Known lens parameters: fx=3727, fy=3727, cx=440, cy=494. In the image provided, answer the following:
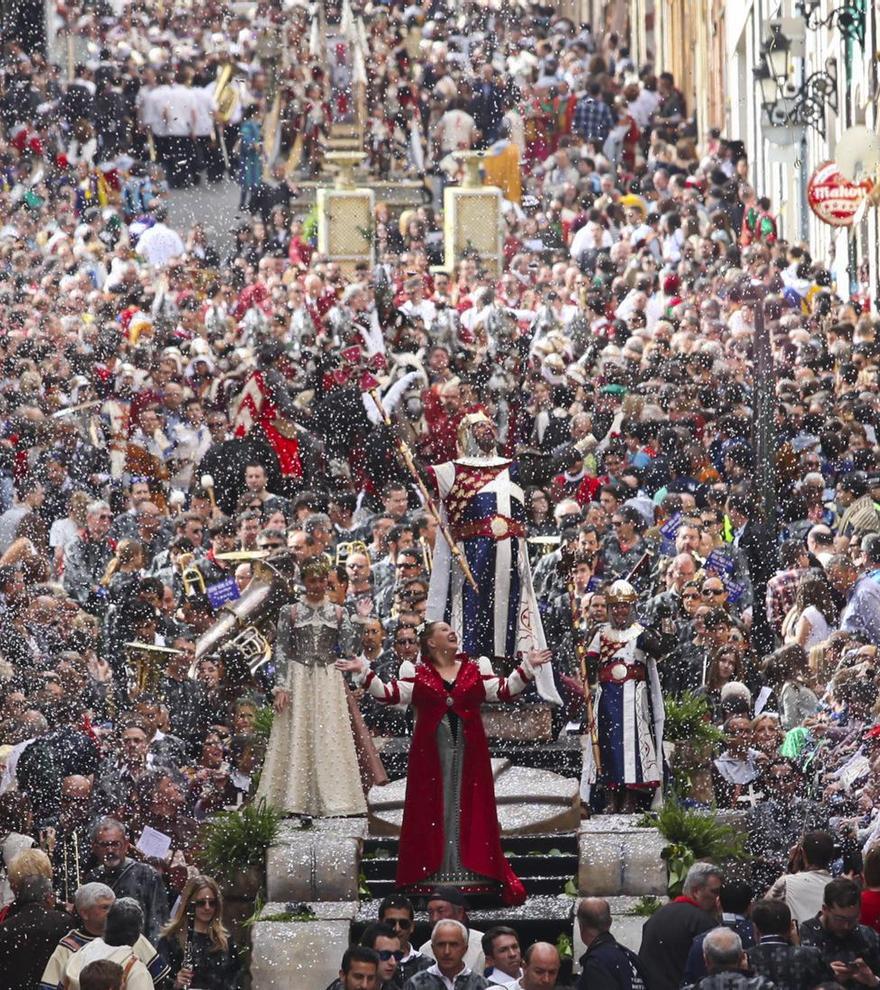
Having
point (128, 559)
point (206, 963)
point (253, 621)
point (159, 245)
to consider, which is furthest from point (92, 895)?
point (159, 245)

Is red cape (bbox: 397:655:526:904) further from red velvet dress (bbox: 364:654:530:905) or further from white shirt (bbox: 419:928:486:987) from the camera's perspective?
white shirt (bbox: 419:928:486:987)

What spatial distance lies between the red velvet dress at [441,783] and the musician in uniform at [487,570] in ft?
7.83

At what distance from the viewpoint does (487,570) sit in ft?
70.8

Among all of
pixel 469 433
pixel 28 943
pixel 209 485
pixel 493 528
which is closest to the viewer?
pixel 28 943

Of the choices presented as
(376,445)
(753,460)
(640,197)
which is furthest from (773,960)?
(640,197)

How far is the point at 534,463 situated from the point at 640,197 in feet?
43.5

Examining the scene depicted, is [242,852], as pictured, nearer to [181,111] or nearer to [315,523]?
[315,523]

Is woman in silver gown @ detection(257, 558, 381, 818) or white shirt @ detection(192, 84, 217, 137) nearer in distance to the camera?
woman in silver gown @ detection(257, 558, 381, 818)

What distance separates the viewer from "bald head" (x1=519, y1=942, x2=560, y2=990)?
16125 mm

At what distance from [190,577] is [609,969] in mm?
8429

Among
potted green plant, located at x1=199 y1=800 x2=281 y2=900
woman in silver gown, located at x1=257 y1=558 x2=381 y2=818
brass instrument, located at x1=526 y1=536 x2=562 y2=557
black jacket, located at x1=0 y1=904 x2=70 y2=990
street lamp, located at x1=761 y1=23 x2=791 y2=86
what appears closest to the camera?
black jacket, located at x1=0 y1=904 x2=70 y2=990

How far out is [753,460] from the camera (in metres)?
26.5

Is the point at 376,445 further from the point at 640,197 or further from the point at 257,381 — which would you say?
the point at 640,197

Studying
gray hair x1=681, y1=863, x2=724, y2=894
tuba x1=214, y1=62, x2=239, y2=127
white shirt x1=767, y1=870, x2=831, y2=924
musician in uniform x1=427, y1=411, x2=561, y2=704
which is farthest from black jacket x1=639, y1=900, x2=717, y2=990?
tuba x1=214, y1=62, x2=239, y2=127
